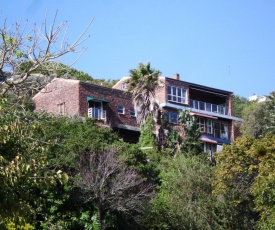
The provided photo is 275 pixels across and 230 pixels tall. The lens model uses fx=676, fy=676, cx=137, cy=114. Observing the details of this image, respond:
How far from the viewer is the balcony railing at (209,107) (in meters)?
62.1

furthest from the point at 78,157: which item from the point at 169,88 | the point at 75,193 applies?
the point at 169,88

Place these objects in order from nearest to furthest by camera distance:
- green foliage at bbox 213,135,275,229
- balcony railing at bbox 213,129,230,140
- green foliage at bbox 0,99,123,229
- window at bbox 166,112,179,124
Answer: green foliage at bbox 0,99,123,229 < green foliage at bbox 213,135,275,229 < window at bbox 166,112,179,124 < balcony railing at bbox 213,129,230,140

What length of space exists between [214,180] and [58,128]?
8.64 metres

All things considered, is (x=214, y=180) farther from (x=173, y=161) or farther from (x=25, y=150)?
(x=25, y=150)

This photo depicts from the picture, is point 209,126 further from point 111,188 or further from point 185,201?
point 111,188

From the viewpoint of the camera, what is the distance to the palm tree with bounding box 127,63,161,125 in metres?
47.7

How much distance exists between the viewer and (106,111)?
54531mm

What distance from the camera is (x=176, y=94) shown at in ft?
198

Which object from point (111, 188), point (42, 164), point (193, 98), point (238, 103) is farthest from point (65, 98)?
point (238, 103)

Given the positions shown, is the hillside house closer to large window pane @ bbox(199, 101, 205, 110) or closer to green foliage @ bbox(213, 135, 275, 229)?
large window pane @ bbox(199, 101, 205, 110)

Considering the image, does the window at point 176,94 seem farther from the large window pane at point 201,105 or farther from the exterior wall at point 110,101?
the exterior wall at point 110,101

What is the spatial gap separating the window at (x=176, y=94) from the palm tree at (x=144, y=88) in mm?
11068

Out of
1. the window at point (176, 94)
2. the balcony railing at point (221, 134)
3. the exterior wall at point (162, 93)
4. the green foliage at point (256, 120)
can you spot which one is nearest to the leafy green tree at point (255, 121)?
the green foliage at point (256, 120)

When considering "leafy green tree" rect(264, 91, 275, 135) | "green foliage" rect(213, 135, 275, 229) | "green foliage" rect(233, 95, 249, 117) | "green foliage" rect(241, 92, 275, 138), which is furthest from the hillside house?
"green foliage" rect(233, 95, 249, 117)
